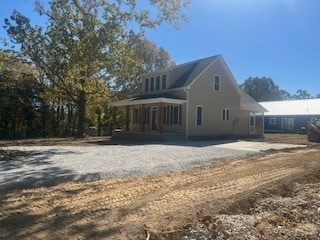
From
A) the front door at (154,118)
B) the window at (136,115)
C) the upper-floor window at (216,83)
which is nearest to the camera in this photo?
the upper-floor window at (216,83)

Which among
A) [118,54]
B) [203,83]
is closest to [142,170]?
[118,54]

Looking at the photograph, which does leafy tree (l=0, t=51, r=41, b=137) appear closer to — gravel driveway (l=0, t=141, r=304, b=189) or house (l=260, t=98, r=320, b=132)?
gravel driveway (l=0, t=141, r=304, b=189)

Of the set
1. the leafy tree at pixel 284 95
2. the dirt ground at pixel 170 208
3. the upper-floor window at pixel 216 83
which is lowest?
the dirt ground at pixel 170 208

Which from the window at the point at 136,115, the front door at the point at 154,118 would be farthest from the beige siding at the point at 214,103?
the window at the point at 136,115

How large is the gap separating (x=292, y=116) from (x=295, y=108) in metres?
2.20

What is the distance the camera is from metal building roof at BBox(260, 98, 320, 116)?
44.0m

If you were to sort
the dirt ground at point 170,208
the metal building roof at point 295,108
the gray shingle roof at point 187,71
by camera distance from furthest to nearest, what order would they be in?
the metal building roof at point 295,108, the gray shingle roof at point 187,71, the dirt ground at point 170,208

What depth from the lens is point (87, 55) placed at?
Result: 1571 cm

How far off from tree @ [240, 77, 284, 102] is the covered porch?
217ft

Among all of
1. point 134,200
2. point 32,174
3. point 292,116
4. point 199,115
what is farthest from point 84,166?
point 292,116

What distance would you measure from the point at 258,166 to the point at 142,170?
3.64m

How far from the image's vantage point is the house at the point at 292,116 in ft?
142

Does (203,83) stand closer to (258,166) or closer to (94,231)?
(258,166)

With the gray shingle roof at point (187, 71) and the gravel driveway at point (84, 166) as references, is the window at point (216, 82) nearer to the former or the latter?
the gray shingle roof at point (187, 71)
